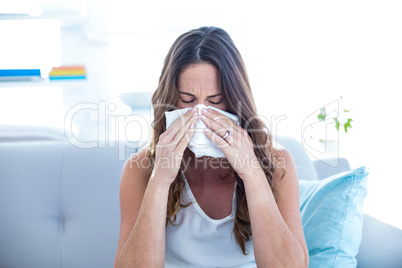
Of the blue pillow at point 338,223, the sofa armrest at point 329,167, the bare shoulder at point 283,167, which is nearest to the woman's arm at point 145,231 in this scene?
the bare shoulder at point 283,167

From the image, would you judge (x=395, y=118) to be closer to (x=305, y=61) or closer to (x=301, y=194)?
(x=305, y=61)

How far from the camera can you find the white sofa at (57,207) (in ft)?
4.69

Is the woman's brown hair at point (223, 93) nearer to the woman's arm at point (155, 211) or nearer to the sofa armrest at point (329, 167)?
the woman's arm at point (155, 211)

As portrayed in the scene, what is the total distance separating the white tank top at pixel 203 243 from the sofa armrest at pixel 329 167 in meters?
0.79

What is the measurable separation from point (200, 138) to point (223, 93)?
161 millimetres

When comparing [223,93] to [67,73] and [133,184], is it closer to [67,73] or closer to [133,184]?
[133,184]

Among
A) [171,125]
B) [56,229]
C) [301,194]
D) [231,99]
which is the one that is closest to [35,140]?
[56,229]

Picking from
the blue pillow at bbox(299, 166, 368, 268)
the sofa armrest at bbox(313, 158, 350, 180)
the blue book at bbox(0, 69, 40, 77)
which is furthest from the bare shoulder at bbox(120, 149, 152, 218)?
the blue book at bbox(0, 69, 40, 77)

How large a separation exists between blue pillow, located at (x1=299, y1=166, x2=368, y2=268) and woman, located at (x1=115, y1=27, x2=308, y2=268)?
118 mm

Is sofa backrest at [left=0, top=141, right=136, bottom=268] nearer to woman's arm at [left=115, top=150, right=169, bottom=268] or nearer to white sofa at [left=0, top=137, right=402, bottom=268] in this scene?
white sofa at [left=0, top=137, right=402, bottom=268]

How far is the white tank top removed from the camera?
3.68ft

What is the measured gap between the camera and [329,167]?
1.81 m

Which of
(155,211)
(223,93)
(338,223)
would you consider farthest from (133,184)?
(338,223)

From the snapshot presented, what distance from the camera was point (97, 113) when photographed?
3.13 meters
